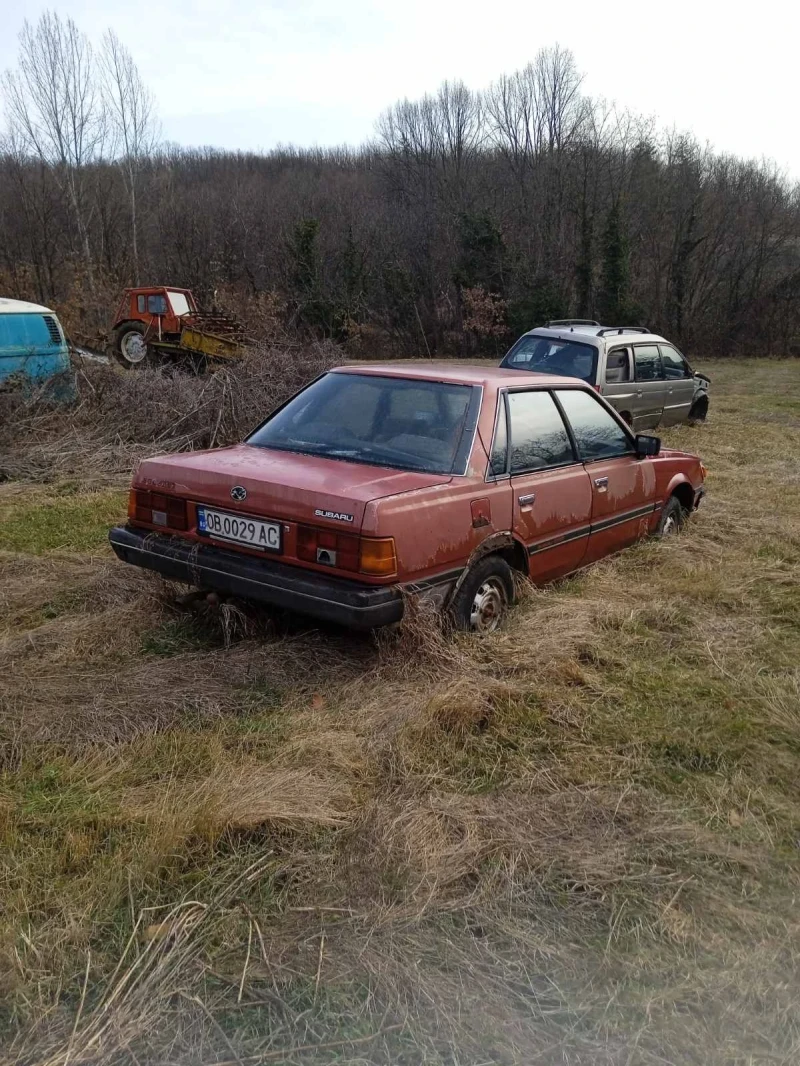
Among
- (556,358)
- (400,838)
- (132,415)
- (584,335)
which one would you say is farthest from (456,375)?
(132,415)

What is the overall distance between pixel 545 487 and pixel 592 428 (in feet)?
3.00

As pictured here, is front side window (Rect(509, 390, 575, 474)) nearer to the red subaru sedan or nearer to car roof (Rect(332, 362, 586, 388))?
the red subaru sedan

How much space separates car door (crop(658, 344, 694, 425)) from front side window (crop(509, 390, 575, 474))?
768cm

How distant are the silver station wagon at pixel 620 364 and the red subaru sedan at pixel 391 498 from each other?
4992 millimetres

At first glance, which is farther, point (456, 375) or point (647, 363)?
point (647, 363)

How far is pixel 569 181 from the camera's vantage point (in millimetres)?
37000

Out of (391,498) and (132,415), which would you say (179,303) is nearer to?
(132,415)

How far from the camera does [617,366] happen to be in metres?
10.6

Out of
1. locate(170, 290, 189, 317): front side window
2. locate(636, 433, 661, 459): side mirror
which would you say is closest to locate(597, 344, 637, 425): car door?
locate(636, 433, 661, 459): side mirror

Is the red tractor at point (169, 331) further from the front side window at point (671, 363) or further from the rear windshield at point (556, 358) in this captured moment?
the front side window at point (671, 363)

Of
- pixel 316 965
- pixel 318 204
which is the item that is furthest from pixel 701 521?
pixel 318 204

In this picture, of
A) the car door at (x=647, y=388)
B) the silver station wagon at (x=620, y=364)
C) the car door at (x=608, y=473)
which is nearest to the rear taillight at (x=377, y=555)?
the car door at (x=608, y=473)

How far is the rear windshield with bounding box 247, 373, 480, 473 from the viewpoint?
4.22 metres

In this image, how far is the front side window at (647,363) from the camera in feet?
36.6
